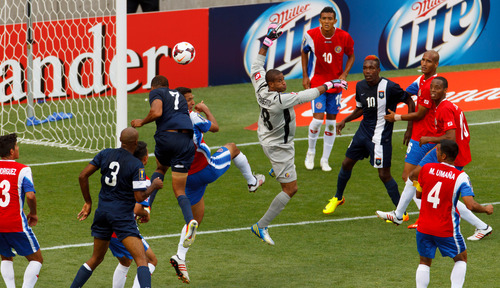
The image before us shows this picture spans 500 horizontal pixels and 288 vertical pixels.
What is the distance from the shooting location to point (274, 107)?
1036 cm

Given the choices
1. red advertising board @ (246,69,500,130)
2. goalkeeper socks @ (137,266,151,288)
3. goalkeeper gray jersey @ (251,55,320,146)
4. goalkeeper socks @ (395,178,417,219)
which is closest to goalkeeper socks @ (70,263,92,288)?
goalkeeper socks @ (137,266,151,288)

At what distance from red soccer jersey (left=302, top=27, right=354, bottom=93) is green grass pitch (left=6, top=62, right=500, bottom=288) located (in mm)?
1449

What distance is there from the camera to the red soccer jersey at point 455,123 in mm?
10078

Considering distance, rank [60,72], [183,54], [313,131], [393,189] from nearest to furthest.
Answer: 1. [393,189]
2. [183,54]
3. [313,131]
4. [60,72]

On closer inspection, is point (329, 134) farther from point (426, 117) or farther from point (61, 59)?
point (61, 59)

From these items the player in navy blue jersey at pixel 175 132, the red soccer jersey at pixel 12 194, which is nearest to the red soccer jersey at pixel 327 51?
the player in navy blue jersey at pixel 175 132

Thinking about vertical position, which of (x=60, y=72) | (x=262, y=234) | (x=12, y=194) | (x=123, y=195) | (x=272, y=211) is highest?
(x=123, y=195)

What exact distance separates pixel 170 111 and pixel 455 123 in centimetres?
314

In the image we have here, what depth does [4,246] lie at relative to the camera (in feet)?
28.4

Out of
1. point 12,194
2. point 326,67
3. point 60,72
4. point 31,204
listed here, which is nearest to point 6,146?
point 12,194

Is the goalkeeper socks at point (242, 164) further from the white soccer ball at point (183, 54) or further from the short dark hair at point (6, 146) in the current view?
the short dark hair at point (6, 146)

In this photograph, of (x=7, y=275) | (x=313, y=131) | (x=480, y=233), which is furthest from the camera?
(x=313, y=131)

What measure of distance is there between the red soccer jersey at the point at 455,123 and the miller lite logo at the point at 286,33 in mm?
9848

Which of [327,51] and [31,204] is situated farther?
[327,51]
